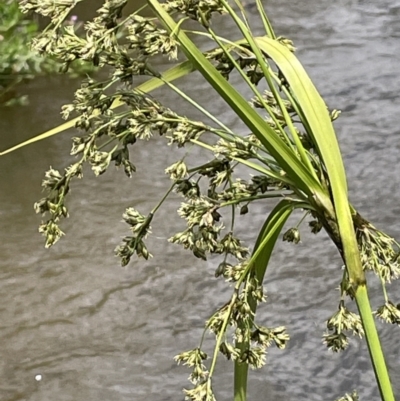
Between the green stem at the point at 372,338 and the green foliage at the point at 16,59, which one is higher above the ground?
the green stem at the point at 372,338

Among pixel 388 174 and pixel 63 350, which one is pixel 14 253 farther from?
pixel 388 174

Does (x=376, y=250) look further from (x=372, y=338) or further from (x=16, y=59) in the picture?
(x=16, y=59)

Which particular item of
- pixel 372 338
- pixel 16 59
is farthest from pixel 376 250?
pixel 16 59

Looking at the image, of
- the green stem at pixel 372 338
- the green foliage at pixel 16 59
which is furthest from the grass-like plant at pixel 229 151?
the green foliage at pixel 16 59

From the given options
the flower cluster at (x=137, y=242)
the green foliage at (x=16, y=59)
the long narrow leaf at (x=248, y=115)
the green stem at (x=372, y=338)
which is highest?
the long narrow leaf at (x=248, y=115)

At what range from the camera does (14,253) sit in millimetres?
1296

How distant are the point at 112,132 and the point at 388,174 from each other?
1.12 metres

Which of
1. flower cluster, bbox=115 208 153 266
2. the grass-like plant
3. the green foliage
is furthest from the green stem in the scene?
the green foliage

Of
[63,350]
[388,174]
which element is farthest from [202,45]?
[63,350]

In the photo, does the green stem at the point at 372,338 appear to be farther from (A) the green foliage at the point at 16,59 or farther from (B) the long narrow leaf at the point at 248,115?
(A) the green foliage at the point at 16,59

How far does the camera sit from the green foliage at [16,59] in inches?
66.1

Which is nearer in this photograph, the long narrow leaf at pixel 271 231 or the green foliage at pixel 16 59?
the long narrow leaf at pixel 271 231

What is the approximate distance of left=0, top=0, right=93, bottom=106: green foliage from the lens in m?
1.68

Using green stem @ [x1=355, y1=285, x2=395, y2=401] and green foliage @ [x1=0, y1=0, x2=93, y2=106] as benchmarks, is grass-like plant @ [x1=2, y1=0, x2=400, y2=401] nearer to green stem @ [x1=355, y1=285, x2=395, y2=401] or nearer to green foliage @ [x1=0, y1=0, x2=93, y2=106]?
green stem @ [x1=355, y1=285, x2=395, y2=401]
